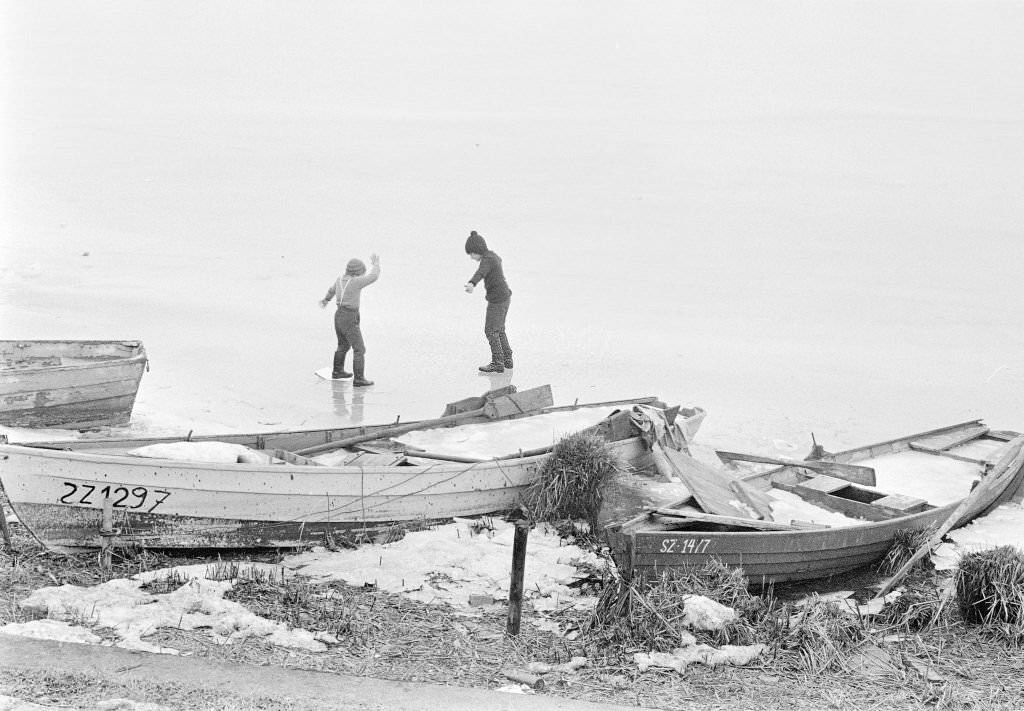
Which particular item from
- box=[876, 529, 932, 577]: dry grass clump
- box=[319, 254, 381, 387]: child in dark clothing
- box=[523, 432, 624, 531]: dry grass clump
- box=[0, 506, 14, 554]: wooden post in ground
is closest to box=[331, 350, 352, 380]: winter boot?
box=[319, 254, 381, 387]: child in dark clothing

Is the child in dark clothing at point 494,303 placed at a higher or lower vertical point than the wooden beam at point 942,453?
higher

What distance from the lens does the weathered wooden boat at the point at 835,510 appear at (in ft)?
25.3

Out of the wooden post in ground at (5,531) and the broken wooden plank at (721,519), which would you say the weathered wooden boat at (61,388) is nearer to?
the wooden post in ground at (5,531)

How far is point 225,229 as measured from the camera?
75.6 feet

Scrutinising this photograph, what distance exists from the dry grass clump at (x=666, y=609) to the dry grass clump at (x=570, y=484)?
1555 millimetres

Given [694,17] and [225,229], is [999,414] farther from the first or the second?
[694,17]

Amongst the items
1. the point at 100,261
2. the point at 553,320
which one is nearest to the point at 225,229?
the point at 100,261

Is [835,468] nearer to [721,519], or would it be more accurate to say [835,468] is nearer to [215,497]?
[721,519]

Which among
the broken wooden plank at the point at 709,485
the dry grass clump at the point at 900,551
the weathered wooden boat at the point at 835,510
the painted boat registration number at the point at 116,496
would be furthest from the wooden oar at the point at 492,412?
the dry grass clump at the point at 900,551

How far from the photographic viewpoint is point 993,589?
24.8ft

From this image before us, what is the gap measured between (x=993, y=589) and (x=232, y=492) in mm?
5062

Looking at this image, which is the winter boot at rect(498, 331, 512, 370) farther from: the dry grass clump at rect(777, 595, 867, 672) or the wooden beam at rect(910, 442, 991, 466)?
the dry grass clump at rect(777, 595, 867, 672)

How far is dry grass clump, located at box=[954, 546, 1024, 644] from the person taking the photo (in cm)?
748

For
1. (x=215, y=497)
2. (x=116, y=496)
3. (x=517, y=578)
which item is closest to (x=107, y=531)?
(x=116, y=496)
